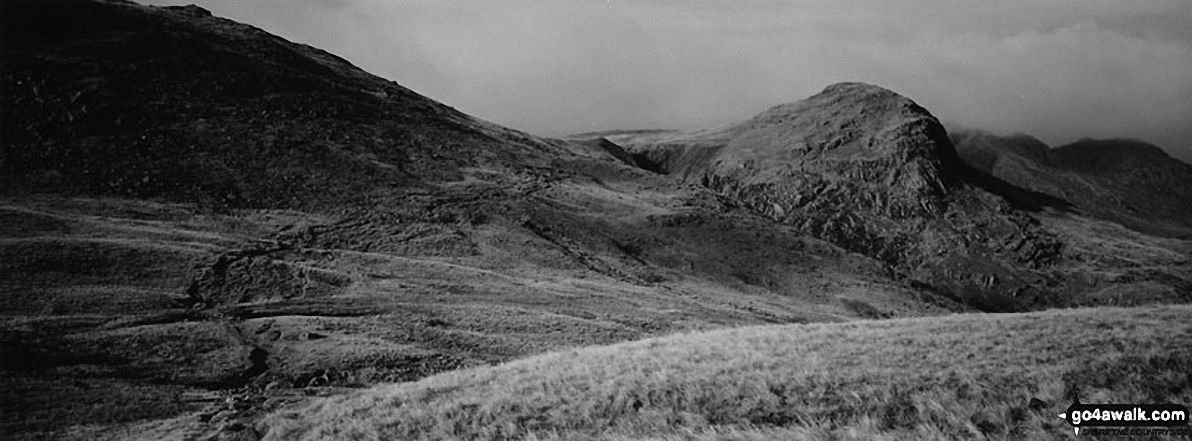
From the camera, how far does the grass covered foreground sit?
→ 12.2 meters

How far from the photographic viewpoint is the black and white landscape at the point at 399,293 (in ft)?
49.9

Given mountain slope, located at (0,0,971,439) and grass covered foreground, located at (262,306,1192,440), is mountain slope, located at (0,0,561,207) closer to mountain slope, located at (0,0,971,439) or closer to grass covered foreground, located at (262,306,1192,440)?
mountain slope, located at (0,0,971,439)

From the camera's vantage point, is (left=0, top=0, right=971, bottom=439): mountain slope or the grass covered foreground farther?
(left=0, top=0, right=971, bottom=439): mountain slope

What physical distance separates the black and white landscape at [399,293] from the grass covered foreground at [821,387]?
10cm

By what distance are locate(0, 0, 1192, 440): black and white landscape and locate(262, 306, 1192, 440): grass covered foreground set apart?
0.32ft

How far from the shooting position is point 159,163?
280 ft

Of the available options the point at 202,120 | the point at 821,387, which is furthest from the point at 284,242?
the point at 821,387

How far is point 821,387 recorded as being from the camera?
581 inches

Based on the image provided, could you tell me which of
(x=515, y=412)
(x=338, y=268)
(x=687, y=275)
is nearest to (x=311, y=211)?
(x=338, y=268)

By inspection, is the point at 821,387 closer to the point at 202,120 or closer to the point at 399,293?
the point at 399,293

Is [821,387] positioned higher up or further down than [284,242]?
higher up

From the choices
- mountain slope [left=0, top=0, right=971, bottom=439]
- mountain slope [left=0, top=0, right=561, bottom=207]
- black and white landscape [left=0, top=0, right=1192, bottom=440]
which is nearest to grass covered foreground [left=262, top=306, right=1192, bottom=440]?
black and white landscape [left=0, top=0, right=1192, bottom=440]

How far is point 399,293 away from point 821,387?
140ft

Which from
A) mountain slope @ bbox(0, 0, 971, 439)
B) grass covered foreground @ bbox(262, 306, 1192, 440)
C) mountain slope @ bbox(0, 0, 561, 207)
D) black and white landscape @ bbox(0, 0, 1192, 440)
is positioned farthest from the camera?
mountain slope @ bbox(0, 0, 561, 207)
